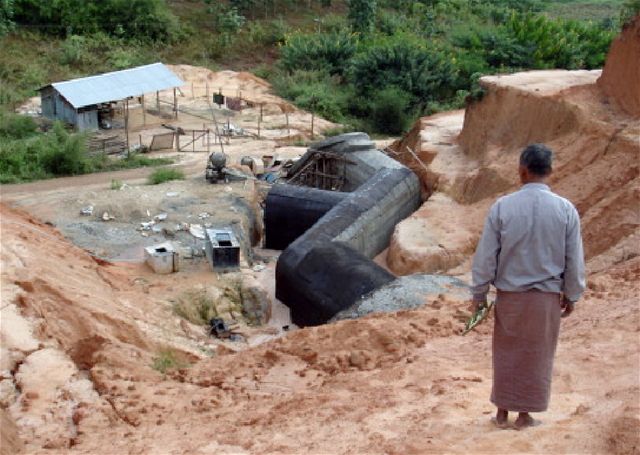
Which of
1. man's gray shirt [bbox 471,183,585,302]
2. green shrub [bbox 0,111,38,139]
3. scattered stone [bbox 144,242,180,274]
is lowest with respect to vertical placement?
green shrub [bbox 0,111,38,139]

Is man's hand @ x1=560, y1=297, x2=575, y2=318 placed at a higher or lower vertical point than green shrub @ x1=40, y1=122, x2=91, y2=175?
higher

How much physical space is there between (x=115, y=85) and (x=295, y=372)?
66.8ft

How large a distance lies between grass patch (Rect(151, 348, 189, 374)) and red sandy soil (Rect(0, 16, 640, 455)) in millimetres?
131

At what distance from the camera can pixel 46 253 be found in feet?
41.8

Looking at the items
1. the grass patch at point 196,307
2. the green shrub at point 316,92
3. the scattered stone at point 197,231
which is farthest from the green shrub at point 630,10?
the green shrub at point 316,92

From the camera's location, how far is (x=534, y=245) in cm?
544

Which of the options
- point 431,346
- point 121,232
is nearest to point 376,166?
point 121,232

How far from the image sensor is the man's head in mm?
5453

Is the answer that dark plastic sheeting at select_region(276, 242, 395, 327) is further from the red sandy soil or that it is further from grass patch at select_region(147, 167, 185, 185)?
grass patch at select_region(147, 167, 185, 185)

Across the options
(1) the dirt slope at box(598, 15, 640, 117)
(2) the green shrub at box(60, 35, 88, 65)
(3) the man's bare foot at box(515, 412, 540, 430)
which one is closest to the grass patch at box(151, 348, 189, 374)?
(3) the man's bare foot at box(515, 412, 540, 430)

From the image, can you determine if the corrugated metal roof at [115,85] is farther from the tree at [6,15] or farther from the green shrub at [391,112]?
the tree at [6,15]

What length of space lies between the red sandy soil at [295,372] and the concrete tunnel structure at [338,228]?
2094 mm

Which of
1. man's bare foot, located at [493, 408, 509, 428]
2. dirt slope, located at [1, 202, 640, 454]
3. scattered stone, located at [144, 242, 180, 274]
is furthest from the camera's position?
scattered stone, located at [144, 242, 180, 274]

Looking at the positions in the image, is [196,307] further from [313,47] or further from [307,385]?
[313,47]
